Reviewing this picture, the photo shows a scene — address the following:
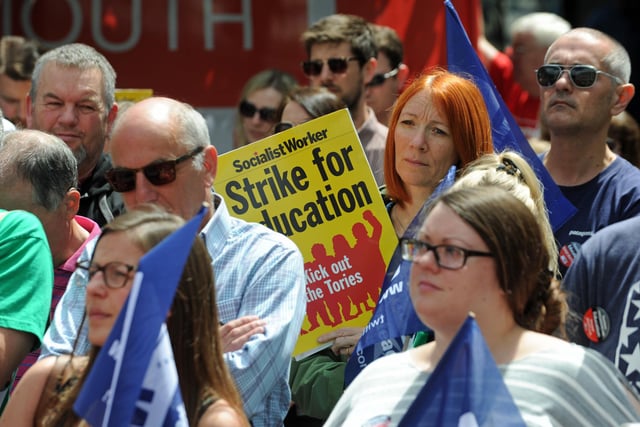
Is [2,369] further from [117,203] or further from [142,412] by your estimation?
[117,203]

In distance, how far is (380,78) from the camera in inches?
287

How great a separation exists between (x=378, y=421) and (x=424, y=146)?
165 cm

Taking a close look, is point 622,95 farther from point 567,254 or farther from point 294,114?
point 294,114

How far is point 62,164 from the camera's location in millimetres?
4598

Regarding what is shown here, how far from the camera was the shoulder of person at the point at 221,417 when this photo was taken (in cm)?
313

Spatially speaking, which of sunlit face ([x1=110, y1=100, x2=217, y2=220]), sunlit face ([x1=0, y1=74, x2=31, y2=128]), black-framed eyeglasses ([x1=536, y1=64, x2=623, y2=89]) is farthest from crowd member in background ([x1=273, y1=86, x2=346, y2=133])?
sunlit face ([x1=0, y1=74, x2=31, y2=128])

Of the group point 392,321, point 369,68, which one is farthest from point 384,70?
point 392,321

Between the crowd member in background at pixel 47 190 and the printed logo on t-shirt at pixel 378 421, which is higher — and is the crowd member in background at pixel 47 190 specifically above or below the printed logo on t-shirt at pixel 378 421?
above

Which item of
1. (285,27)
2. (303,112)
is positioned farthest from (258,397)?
(285,27)

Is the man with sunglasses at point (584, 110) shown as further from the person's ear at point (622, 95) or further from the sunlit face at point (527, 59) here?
the sunlit face at point (527, 59)

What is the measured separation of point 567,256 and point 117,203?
1.97 meters

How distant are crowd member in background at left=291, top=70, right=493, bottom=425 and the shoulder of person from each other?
133 cm

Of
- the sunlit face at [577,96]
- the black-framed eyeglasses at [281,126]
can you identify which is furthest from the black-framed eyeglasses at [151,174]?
the sunlit face at [577,96]

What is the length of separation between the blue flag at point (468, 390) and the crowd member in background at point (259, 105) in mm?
4252
